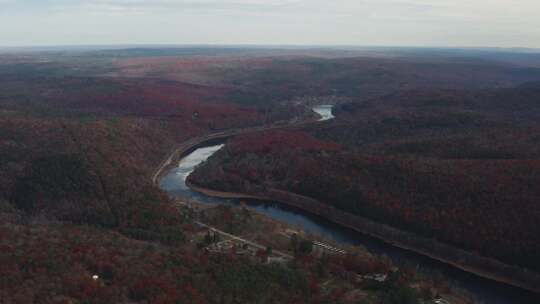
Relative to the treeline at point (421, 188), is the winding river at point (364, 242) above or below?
below

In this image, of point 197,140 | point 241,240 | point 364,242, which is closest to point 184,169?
point 197,140

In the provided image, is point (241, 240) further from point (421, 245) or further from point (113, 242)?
point (421, 245)

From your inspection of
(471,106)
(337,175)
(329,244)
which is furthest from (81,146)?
(471,106)

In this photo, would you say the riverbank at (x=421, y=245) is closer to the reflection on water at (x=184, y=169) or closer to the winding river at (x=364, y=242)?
the winding river at (x=364, y=242)

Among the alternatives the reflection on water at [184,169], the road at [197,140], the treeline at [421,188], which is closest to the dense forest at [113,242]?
the road at [197,140]

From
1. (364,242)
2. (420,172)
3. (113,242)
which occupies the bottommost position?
(364,242)

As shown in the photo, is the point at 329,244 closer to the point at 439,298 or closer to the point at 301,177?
the point at 439,298

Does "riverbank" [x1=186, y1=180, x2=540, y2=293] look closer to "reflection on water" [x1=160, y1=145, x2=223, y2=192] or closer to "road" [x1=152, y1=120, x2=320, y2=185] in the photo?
"reflection on water" [x1=160, y1=145, x2=223, y2=192]
